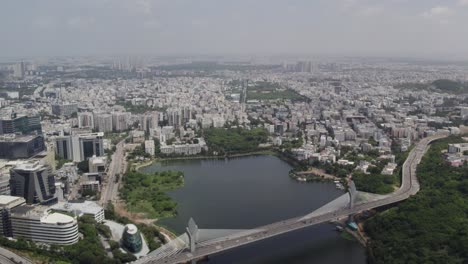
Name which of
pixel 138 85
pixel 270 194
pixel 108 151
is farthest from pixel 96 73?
pixel 270 194

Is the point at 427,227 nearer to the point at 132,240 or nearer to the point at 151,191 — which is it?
the point at 132,240

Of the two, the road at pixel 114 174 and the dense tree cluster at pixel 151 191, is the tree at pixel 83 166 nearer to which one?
the road at pixel 114 174

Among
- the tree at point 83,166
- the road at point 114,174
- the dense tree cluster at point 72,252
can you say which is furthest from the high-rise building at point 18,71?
the dense tree cluster at point 72,252

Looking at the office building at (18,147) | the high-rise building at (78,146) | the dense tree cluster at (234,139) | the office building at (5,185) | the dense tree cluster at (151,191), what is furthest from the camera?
the dense tree cluster at (234,139)

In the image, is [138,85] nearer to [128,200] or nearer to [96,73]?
[96,73]

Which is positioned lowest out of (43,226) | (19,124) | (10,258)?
(10,258)

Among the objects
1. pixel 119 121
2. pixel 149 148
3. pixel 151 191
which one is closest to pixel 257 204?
pixel 151 191
